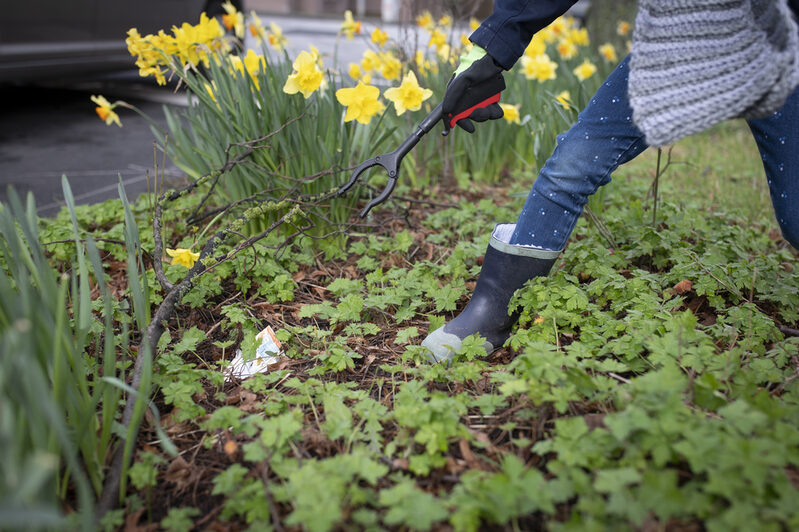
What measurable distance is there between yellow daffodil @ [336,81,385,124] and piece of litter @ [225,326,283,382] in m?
0.80

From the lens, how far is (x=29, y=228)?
1205 mm

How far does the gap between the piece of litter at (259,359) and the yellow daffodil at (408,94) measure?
94cm

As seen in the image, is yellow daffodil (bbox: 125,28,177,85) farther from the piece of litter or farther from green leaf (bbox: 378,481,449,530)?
green leaf (bbox: 378,481,449,530)

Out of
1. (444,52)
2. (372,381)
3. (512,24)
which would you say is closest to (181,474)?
(372,381)

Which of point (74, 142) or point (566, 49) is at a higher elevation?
point (566, 49)

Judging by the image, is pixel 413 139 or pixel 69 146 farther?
pixel 69 146

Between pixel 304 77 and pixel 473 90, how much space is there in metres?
0.63

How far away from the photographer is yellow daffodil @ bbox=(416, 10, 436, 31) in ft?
12.5

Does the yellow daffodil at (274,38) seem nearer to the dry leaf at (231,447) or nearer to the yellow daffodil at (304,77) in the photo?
the yellow daffodil at (304,77)

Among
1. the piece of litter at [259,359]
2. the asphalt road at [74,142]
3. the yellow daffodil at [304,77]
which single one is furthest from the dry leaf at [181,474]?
the asphalt road at [74,142]

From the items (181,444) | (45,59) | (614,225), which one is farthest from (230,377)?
(45,59)

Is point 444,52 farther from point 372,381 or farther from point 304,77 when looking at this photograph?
point 372,381

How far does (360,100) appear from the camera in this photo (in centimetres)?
194

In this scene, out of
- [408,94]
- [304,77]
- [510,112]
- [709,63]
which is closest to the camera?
[709,63]
